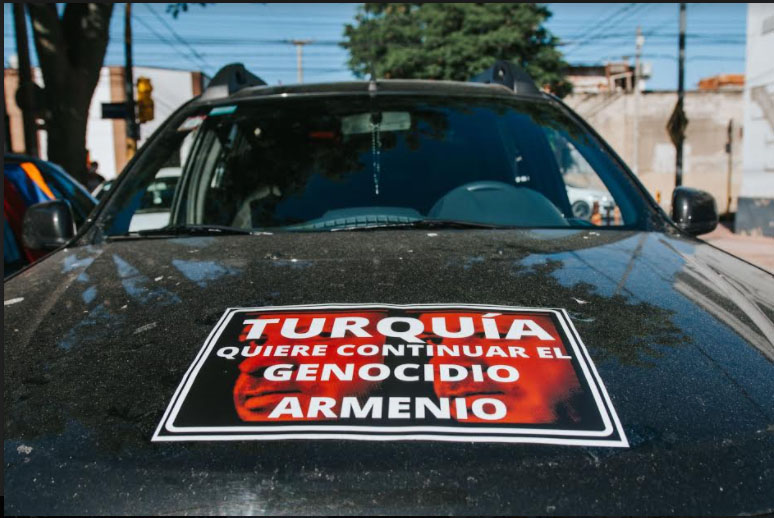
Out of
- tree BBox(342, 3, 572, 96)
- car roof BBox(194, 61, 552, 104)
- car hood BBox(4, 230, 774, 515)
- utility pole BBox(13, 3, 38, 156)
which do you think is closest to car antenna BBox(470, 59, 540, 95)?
car roof BBox(194, 61, 552, 104)

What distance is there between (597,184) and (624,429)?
1.71m

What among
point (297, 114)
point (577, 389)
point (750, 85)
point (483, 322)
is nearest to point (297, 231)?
point (297, 114)

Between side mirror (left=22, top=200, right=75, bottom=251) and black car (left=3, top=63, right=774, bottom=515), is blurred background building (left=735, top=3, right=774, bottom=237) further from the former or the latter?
side mirror (left=22, top=200, right=75, bottom=251)

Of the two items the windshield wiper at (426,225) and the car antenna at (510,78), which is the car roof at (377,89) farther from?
the windshield wiper at (426,225)

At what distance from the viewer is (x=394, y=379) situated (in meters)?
1.28

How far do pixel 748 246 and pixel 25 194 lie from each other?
11.0 meters

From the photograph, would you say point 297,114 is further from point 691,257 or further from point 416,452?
point 416,452

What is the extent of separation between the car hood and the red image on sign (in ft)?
0.11

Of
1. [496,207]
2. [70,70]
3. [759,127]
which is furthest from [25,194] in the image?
[759,127]

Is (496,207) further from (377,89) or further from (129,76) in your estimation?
(129,76)

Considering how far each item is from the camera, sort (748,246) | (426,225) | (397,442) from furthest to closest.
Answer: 1. (748,246)
2. (426,225)
3. (397,442)

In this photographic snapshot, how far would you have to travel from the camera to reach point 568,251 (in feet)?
6.59

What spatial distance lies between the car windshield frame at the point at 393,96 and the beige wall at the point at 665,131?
108ft

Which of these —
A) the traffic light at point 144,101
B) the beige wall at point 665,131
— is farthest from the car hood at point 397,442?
the beige wall at point 665,131
